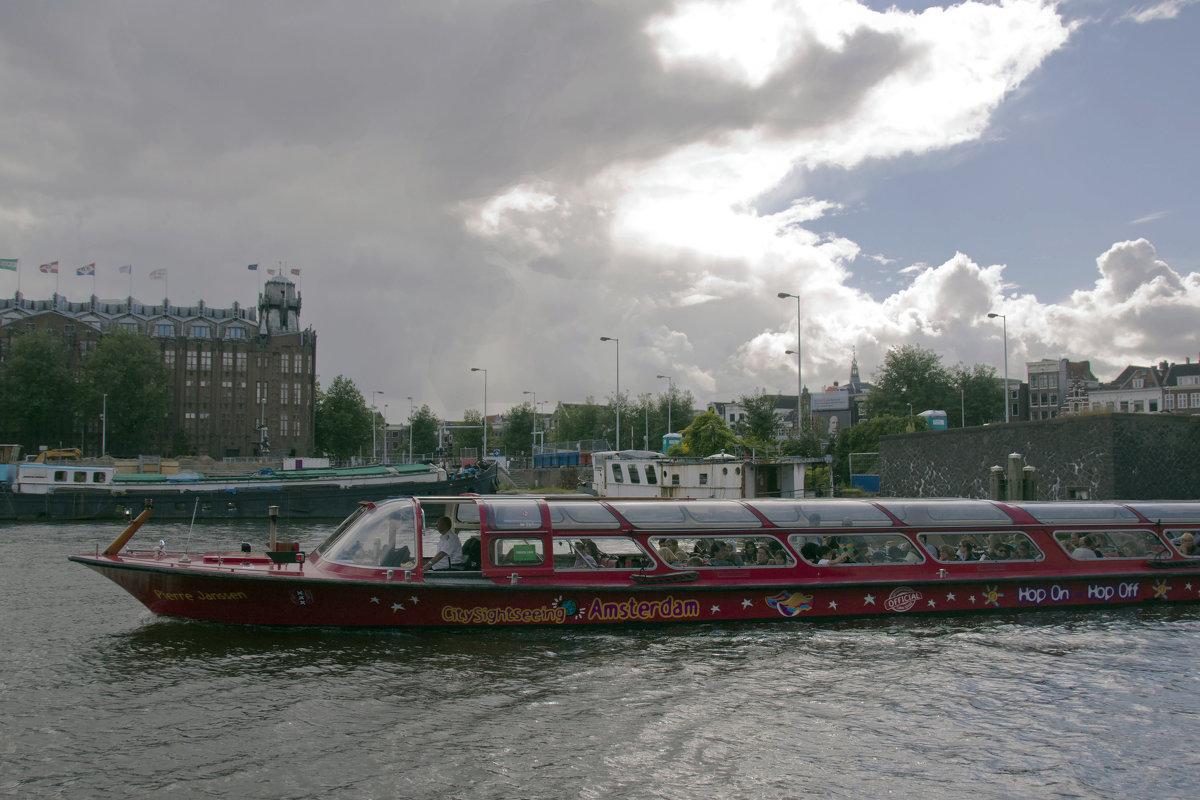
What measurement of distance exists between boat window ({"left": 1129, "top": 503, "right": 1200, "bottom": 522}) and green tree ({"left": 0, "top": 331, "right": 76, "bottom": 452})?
340 feet

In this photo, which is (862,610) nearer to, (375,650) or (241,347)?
(375,650)

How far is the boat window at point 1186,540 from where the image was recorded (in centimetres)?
1697

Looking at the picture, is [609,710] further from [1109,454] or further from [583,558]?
[1109,454]

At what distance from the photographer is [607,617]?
1363 cm

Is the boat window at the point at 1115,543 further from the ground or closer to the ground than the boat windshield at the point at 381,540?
closer to the ground

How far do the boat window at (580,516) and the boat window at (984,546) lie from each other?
19.3 feet

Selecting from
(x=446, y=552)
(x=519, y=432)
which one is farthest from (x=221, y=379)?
(x=446, y=552)

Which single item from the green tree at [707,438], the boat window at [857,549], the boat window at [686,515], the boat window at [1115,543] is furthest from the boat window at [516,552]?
the green tree at [707,438]

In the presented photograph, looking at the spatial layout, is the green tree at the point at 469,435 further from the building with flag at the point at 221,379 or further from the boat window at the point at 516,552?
the boat window at the point at 516,552

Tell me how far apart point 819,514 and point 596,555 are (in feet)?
14.0

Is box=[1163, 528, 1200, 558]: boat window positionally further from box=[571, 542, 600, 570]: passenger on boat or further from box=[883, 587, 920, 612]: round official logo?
box=[571, 542, 600, 570]: passenger on boat

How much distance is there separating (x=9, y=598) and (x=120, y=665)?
7.67 meters

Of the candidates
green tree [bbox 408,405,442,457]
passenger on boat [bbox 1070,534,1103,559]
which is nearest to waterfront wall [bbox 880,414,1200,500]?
passenger on boat [bbox 1070,534,1103,559]

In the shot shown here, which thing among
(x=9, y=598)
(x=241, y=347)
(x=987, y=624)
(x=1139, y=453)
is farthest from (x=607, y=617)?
(x=241, y=347)
